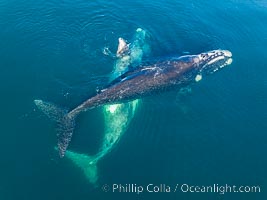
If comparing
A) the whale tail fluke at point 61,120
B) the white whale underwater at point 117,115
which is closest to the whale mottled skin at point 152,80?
the whale tail fluke at point 61,120

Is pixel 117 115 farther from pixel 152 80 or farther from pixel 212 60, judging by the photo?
pixel 212 60

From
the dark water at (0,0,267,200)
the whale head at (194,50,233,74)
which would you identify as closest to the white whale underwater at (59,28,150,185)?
the dark water at (0,0,267,200)

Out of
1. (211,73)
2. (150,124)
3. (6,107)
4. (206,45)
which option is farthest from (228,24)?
(6,107)

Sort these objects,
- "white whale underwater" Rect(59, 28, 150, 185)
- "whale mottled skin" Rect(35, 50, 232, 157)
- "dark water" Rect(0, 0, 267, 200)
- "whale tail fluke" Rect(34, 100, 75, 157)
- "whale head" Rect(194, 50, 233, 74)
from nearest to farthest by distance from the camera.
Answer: "dark water" Rect(0, 0, 267, 200), "white whale underwater" Rect(59, 28, 150, 185), "whale tail fluke" Rect(34, 100, 75, 157), "whale mottled skin" Rect(35, 50, 232, 157), "whale head" Rect(194, 50, 233, 74)

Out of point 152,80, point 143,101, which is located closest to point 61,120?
point 143,101

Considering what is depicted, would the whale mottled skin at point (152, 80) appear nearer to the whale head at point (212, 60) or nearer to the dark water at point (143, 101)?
the whale head at point (212, 60)

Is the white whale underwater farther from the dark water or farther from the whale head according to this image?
the whale head
